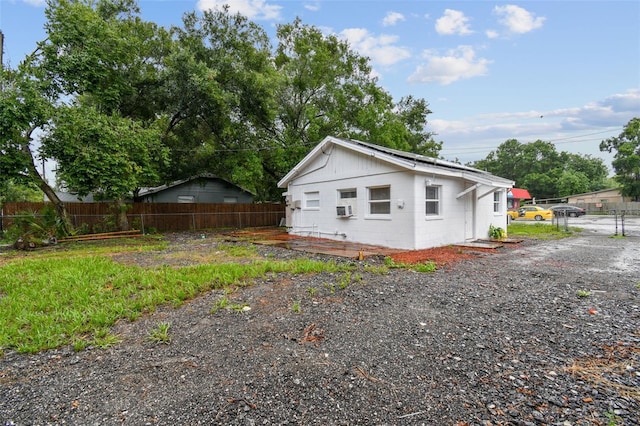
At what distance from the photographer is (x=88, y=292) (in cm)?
474

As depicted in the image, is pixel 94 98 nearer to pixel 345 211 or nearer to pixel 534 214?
pixel 345 211

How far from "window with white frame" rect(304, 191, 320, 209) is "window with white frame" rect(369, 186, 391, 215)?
2838 mm

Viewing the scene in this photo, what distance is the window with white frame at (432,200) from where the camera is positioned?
9.46 meters

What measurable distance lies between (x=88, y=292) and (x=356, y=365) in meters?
4.39

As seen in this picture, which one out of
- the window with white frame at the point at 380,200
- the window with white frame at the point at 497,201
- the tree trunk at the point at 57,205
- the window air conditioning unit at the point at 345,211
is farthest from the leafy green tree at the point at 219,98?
the window with white frame at the point at 497,201

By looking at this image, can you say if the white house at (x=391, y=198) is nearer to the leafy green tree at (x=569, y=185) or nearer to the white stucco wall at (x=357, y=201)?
the white stucco wall at (x=357, y=201)

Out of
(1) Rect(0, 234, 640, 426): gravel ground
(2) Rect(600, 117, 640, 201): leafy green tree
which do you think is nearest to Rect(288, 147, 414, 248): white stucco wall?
(1) Rect(0, 234, 640, 426): gravel ground

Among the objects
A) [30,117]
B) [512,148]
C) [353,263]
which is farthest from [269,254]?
[512,148]

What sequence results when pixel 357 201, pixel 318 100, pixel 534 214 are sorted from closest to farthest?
pixel 357 201, pixel 318 100, pixel 534 214

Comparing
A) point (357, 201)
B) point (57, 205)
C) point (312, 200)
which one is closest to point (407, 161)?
point (357, 201)

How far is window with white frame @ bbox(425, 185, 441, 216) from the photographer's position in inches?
372

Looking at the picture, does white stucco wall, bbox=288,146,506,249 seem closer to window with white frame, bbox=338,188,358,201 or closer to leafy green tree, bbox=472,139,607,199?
window with white frame, bbox=338,188,358,201

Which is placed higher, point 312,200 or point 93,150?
point 93,150

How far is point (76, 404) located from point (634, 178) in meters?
54.2
